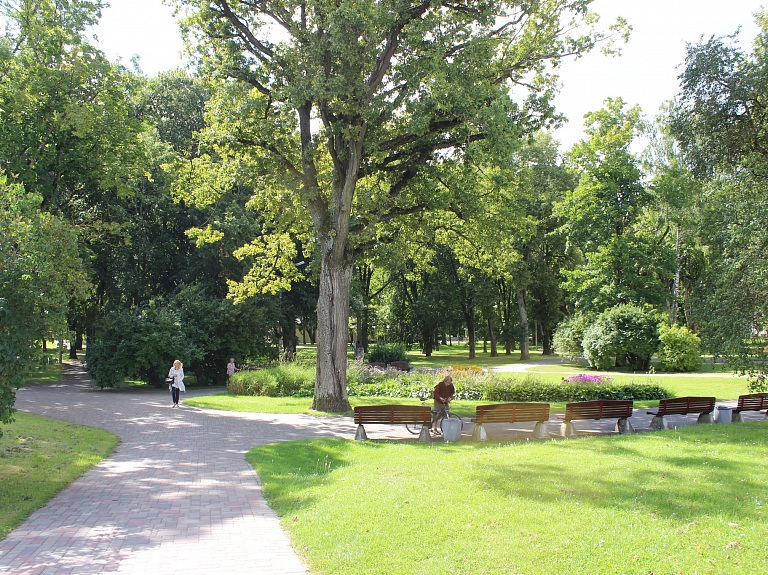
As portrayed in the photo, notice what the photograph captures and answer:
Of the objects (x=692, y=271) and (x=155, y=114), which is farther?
(x=692, y=271)

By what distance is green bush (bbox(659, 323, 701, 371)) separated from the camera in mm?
29812

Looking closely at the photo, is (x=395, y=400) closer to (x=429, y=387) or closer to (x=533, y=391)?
(x=429, y=387)

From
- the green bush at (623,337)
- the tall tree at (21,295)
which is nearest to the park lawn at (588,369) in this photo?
the green bush at (623,337)

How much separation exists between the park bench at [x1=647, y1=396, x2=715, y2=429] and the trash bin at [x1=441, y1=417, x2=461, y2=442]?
4.71m

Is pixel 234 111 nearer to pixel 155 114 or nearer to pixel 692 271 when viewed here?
pixel 155 114

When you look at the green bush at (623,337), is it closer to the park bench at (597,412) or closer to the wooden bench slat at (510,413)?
the park bench at (597,412)

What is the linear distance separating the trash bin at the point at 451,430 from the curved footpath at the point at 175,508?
96 cm

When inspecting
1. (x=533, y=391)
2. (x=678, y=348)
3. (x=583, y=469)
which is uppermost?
(x=678, y=348)

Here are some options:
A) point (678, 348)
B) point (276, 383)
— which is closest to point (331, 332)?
point (276, 383)

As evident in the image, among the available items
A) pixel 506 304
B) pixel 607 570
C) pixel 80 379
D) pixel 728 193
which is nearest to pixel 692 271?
pixel 506 304

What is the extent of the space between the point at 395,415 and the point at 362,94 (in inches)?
346

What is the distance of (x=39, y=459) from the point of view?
10211mm

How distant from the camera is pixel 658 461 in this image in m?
8.72

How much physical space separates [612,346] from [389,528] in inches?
1132
